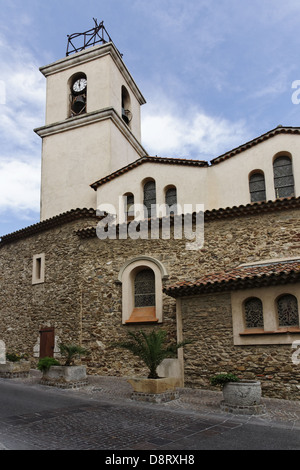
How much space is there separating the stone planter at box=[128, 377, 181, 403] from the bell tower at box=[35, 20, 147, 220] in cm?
1202

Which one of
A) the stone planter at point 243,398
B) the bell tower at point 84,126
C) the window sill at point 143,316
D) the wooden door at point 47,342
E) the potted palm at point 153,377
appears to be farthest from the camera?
the bell tower at point 84,126

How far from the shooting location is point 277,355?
1048 cm

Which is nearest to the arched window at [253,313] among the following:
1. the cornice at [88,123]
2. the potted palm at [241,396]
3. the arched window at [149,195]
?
the potted palm at [241,396]

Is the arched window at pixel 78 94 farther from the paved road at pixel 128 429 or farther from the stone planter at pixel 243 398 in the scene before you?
the stone planter at pixel 243 398

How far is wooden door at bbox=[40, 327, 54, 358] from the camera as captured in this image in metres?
17.0

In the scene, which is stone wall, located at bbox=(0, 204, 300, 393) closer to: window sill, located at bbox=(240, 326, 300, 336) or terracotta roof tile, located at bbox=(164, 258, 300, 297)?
window sill, located at bbox=(240, 326, 300, 336)

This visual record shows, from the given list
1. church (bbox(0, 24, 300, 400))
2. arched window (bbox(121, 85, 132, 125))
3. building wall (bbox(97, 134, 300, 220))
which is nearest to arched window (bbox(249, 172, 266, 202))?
church (bbox(0, 24, 300, 400))

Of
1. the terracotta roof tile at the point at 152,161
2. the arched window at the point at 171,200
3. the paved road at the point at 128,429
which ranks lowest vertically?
the paved road at the point at 128,429

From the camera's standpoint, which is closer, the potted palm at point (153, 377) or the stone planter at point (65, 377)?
the potted palm at point (153, 377)

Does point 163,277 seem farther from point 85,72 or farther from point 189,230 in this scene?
point 85,72

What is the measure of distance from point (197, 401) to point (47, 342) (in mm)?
9470

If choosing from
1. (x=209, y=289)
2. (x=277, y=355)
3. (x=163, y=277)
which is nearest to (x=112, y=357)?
(x=163, y=277)

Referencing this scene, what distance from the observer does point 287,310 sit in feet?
35.3

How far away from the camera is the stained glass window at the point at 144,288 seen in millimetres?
15477
